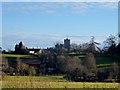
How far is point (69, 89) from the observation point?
4.96m

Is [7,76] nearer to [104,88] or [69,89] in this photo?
[69,89]

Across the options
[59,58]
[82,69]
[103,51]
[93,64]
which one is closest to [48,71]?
[59,58]

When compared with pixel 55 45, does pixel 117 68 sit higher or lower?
lower

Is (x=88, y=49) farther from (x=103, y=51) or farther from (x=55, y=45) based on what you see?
(x=55, y=45)

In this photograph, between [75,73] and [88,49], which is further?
[88,49]

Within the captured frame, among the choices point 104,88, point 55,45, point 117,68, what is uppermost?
point 55,45

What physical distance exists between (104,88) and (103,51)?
2344mm

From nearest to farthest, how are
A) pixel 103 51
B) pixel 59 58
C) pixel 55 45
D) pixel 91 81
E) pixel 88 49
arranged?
pixel 59 58 → pixel 91 81 → pixel 55 45 → pixel 103 51 → pixel 88 49

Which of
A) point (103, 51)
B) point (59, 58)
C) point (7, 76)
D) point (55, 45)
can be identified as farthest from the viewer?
point (103, 51)

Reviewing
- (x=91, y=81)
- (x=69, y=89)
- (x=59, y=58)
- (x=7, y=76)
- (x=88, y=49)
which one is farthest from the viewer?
(x=88, y=49)

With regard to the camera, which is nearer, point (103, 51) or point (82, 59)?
point (82, 59)

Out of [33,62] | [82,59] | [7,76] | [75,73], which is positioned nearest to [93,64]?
[82,59]

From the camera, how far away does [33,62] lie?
6.57 metres

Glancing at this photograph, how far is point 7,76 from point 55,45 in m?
2.24
